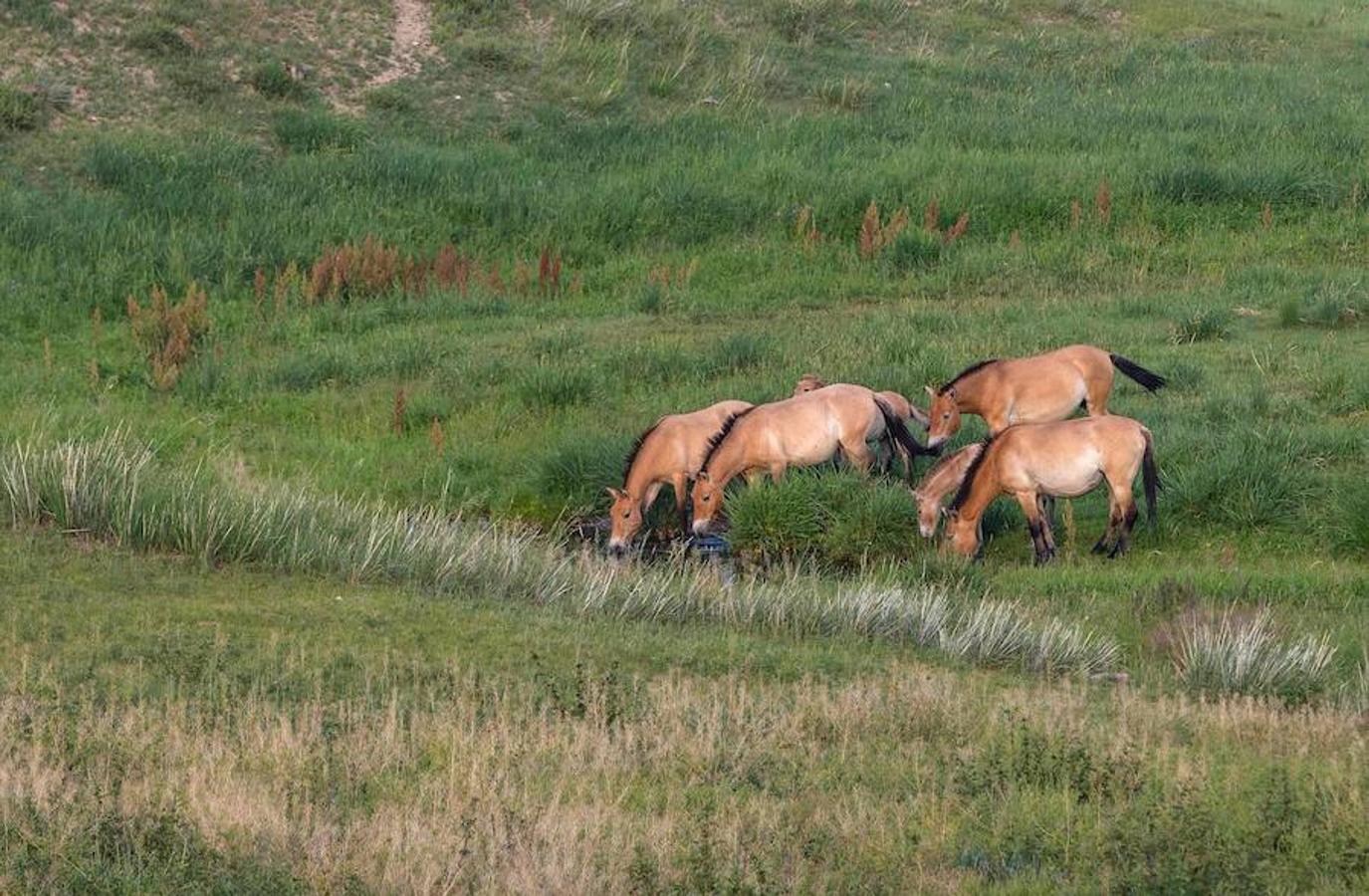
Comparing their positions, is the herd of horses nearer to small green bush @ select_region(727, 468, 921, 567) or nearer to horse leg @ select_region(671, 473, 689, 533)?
horse leg @ select_region(671, 473, 689, 533)

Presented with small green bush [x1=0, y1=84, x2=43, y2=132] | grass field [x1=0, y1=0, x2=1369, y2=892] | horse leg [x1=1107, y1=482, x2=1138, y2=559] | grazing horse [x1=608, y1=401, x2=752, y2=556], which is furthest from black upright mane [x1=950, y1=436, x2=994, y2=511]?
small green bush [x1=0, y1=84, x2=43, y2=132]

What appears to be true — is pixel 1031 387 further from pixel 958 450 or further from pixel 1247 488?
pixel 1247 488

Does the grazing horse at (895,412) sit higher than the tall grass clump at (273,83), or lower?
higher

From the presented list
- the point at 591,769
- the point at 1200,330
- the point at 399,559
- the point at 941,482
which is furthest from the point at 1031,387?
the point at 591,769

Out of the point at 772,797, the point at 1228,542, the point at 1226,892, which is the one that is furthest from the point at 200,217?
the point at 1226,892

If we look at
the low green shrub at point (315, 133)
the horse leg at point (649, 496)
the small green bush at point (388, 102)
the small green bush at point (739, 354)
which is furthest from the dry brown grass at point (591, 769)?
the small green bush at point (388, 102)

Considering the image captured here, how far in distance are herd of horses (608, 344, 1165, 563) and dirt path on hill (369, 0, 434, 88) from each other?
13.1 metres

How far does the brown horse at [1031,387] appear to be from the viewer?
15.7 meters

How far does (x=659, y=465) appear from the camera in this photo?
15.4m

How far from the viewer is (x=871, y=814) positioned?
7.63m

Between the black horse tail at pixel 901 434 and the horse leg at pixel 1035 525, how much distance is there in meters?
1.49

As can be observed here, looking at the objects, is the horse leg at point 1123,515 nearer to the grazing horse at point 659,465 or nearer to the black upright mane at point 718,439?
the black upright mane at point 718,439

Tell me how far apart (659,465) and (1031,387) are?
3028 mm

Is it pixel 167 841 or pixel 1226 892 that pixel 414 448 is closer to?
pixel 167 841
